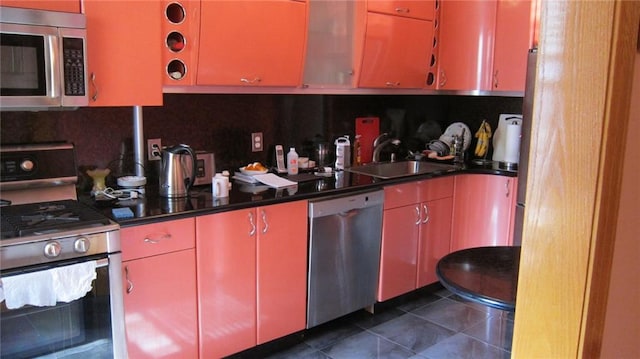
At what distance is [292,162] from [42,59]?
153 centimetres

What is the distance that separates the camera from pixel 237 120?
308cm

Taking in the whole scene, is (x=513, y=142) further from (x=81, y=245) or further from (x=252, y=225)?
(x=81, y=245)

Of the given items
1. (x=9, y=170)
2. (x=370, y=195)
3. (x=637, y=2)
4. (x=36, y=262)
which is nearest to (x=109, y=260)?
(x=36, y=262)

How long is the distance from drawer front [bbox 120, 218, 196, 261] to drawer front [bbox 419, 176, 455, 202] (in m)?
1.63

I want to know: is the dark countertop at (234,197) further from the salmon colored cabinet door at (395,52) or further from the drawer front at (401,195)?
the salmon colored cabinet door at (395,52)

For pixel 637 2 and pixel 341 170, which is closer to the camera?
pixel 637 2

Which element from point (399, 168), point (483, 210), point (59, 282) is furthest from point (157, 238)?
point (483, 210)

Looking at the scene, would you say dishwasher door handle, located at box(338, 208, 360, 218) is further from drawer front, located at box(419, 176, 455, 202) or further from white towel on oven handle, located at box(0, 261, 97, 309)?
white towel on oven handle, located at box(0, 261, 97, 309)

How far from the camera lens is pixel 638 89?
81cm

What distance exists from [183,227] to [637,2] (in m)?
1.93

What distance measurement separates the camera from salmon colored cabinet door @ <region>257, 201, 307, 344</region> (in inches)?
102

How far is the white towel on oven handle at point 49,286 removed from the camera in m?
1.80

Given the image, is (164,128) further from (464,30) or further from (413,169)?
(464,30)

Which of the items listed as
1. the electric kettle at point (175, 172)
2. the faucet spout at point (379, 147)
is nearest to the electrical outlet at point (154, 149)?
the electric kettle at point (175, 172)
